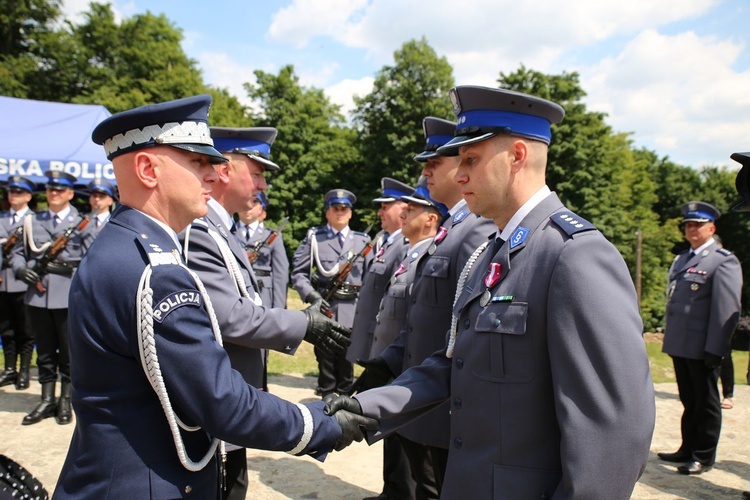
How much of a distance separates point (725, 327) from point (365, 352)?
11.6ft

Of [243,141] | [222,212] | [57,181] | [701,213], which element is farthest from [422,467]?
[57,181]

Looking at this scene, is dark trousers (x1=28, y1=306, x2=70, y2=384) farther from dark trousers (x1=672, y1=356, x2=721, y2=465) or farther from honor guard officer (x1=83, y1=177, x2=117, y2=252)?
dark trousers (x1=672, y1=356, x2=721, y2=465)

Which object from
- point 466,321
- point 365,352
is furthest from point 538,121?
point 365,352

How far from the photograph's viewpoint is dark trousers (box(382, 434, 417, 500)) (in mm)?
4094

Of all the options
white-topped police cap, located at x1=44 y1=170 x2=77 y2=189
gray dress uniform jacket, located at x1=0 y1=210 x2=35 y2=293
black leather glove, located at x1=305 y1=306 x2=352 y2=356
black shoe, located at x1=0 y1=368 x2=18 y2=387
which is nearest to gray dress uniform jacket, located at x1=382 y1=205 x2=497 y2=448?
black leather glove, located at x1=305 y1=306 x2=352 y2=356

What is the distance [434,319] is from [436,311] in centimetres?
5

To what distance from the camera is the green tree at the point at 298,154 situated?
31547mm

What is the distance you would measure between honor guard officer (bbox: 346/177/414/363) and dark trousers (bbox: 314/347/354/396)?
96 cm

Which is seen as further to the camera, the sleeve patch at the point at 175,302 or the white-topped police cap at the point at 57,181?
the white-topped police cap at the point at 57,181

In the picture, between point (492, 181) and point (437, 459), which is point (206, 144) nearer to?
point (492, 181)

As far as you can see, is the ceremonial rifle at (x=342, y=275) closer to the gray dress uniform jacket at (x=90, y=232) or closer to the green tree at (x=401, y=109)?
the gray dress uniform jacket at (x=90, y=232)

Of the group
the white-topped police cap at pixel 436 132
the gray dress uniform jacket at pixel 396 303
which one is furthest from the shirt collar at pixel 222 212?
the gray dress uniform jacket at pixel 396 303

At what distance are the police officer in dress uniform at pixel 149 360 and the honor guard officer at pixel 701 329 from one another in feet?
16.3

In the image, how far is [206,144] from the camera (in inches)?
83.2
